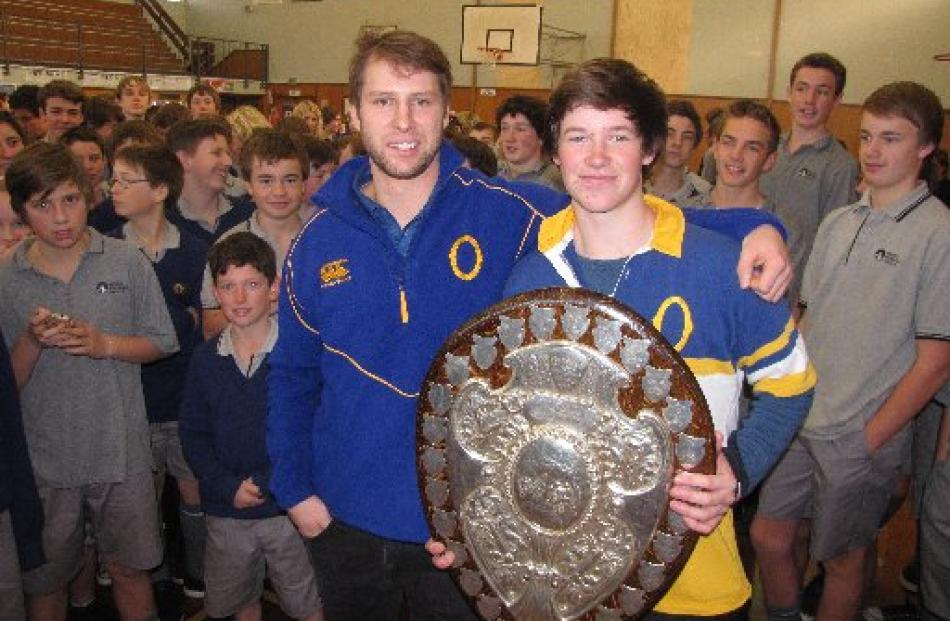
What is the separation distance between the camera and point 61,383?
2.71 m

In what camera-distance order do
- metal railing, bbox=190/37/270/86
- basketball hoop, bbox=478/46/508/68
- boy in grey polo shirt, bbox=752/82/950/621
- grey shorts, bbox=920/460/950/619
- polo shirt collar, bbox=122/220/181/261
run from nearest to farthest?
boy in grey polo shirt, bbox=752/82/950/621 < grey shorts, bbox=920/460/950/619 < polo shirt collar, bbox=122/220/181/261 < basketball hoop, bbox=478/46/508/68 < metal railing, bbox=190/37/270/86

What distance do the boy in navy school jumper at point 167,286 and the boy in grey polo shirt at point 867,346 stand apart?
2.48 m

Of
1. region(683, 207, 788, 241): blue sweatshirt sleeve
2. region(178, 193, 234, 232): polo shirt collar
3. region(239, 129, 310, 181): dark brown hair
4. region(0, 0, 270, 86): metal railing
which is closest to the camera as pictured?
region(683, 207, 788, 241): blue sweatshirt sleeve

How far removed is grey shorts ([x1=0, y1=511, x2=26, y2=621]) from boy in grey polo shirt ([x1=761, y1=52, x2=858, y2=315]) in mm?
3919

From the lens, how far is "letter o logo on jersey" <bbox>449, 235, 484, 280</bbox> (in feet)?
6.11

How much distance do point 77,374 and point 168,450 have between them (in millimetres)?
707

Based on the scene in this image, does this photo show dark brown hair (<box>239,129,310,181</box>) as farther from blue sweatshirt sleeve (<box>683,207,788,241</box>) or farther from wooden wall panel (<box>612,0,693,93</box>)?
wooden wall panel (<box>612,0,693,93</box>)

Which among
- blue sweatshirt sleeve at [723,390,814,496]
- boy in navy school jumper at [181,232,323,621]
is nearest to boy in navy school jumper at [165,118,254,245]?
boy in navy school jumper at [181,232,323,621]

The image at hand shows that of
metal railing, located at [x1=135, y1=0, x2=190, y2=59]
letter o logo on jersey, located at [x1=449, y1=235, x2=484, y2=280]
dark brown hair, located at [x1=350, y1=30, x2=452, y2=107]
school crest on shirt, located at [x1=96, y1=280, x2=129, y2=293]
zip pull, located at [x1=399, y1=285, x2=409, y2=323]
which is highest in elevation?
metal railing, located at [x1=135, y1=0, x2=190, y2=59]

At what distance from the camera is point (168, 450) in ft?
10.9

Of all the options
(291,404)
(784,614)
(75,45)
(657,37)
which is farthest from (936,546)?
(75,45)

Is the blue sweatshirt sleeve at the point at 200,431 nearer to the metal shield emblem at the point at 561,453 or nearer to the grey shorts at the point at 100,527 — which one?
the grey shorts at the point at 100,527

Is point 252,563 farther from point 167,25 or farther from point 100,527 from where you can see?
point 167,25

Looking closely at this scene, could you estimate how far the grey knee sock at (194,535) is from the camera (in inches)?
132
